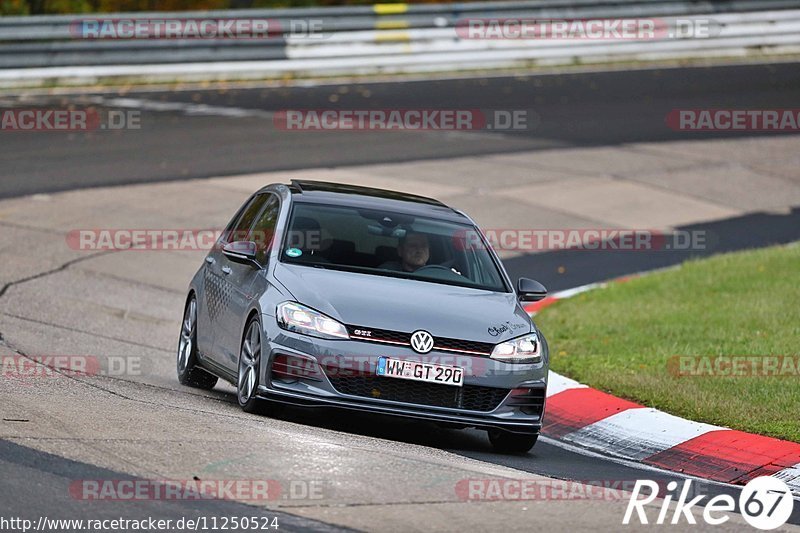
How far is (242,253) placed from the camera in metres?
9.59

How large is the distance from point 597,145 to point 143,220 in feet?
28.4

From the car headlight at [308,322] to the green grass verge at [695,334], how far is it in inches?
116

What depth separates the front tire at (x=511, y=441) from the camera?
902 cm

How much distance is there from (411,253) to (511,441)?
1.52 metres

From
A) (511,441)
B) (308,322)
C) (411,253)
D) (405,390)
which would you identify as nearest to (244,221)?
(411,253)

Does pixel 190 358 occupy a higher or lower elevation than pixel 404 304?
lower

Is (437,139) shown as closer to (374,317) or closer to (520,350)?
(520,350)

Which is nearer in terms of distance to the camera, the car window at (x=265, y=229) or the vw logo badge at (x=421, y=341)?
the vw logo badge at (x=421, y=341)

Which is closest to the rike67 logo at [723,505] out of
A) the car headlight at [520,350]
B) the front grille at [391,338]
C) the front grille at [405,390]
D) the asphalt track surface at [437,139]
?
the asphalt track surface at [437,139]

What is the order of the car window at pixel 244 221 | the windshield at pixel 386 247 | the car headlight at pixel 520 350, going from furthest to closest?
1. the car window at pixel 244 221
2. the windshield at pixel 386 247
3. the car headlight at pixel 520 350

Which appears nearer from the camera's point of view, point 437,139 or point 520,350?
point 520,350

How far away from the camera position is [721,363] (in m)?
11.4

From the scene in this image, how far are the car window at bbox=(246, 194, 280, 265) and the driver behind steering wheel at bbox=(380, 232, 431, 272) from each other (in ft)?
2.74

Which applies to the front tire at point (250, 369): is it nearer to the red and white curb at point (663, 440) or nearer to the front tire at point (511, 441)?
the front tire at point (511, 441)
